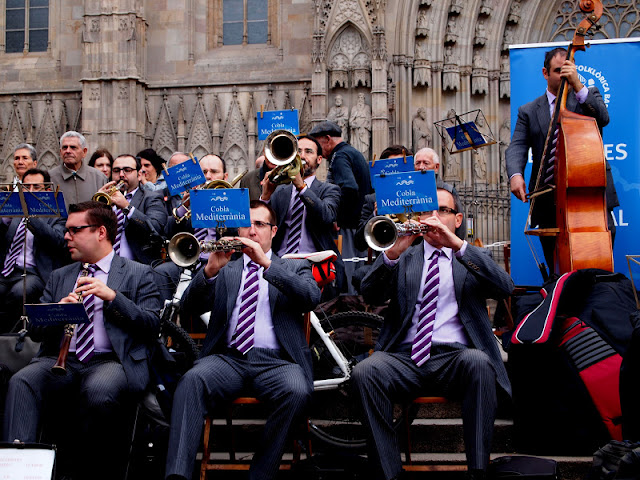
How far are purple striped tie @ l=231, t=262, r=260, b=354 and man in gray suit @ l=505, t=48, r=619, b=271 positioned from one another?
197 centimetres

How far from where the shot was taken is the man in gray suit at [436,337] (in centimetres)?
407

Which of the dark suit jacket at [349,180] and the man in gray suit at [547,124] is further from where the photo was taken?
the dark suit jacket at [349,180]

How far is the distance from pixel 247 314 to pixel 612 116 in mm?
4078

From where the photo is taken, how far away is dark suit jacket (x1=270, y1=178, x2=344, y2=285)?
567 centimetres

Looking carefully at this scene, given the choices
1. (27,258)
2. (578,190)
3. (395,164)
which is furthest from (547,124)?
(27,258)

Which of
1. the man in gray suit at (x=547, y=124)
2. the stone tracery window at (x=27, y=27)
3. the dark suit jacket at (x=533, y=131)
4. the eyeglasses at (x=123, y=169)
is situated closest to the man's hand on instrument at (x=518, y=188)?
the man in gray suit at (x=547, y=124)

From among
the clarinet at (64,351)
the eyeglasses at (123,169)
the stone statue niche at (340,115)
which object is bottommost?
the clarinet at (64,351)

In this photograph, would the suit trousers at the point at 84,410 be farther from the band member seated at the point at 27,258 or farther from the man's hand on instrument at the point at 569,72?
the man's hand on instrument at the point at 569,72

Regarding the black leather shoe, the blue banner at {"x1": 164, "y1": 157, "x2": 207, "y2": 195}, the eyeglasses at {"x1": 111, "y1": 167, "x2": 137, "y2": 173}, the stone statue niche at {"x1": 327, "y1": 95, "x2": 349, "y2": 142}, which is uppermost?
the stone statue niche at {"x1": 327, "y1": 95, "x2": 349, "y2": 142}

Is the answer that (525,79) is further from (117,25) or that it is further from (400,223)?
(117,25)

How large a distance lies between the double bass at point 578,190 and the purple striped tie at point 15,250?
13.1 ft

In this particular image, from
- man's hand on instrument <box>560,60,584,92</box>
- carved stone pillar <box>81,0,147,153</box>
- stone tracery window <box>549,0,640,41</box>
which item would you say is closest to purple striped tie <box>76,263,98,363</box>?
man's hand on instrument <box>560,60,584,92</box>

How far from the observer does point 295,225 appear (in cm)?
584

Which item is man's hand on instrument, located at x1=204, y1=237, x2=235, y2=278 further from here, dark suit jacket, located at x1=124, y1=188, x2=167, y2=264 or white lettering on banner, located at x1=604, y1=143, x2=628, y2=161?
white lettering on banner, located at x1=604, y1=143, x2=628, y2=161
